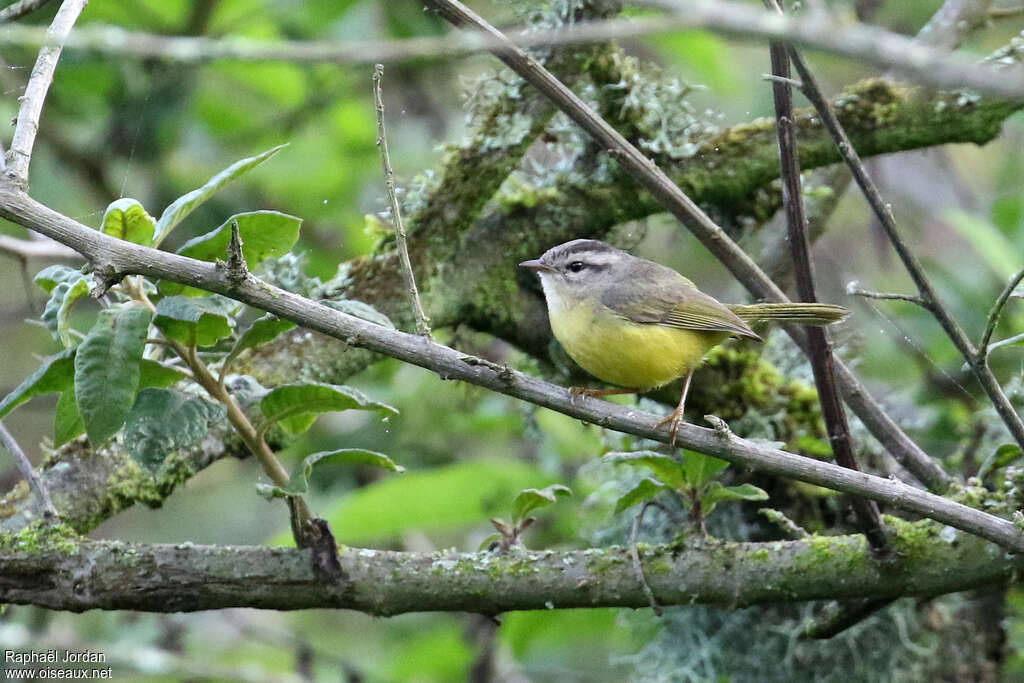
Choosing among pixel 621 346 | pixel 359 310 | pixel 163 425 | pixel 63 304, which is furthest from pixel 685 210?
pixel 63 304

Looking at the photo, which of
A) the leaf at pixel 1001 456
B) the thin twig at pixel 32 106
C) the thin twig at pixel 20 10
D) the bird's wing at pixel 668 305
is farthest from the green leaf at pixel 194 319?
the leaf at pixel 1001 456

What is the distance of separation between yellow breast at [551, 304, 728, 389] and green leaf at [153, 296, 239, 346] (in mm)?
1139

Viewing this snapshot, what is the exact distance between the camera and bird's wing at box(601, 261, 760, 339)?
312 centimetres

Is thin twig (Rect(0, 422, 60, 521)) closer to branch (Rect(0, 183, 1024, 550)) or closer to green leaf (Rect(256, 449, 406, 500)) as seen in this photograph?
green leaf (Rect(256, 449, 406, 500))

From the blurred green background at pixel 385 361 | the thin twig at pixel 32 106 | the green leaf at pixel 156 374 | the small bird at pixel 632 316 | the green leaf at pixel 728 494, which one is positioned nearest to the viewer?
the thin twig at pixel 32 106

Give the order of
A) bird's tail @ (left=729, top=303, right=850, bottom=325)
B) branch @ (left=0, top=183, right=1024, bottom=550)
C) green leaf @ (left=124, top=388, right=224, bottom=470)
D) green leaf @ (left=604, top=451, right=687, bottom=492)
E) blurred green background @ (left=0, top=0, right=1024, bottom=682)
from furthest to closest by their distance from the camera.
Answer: blurred green background @ (left=0, top=0, right=1024, bottom=682) < bird's tail @ (left=729, top=303, right=850, bottom=325) < green leaf @ (left=604, top=451, right=687, bottom=492) < green leaf @ (left=124, top=388, right=224, bottom=470) < branch @ (left=0, top=183, right=1024, bottom=550)

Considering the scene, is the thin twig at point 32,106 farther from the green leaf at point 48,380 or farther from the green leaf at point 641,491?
the green leaf at point 641,491

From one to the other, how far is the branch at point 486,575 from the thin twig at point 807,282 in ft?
0.46

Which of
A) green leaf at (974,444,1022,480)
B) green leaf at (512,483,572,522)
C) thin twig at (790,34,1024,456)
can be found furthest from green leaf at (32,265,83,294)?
green leaf at (974,444,1022,480)

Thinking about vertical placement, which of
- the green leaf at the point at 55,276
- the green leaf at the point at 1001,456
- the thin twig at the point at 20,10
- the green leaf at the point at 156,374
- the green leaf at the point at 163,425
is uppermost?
the thin twig at the point at 20,10

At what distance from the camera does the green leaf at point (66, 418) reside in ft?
7.25

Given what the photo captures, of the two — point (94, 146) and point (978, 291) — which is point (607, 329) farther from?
point (94, 146)

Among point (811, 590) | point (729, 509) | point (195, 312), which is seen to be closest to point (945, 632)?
point (729, 509)

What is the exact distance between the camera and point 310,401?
224 centimetres
